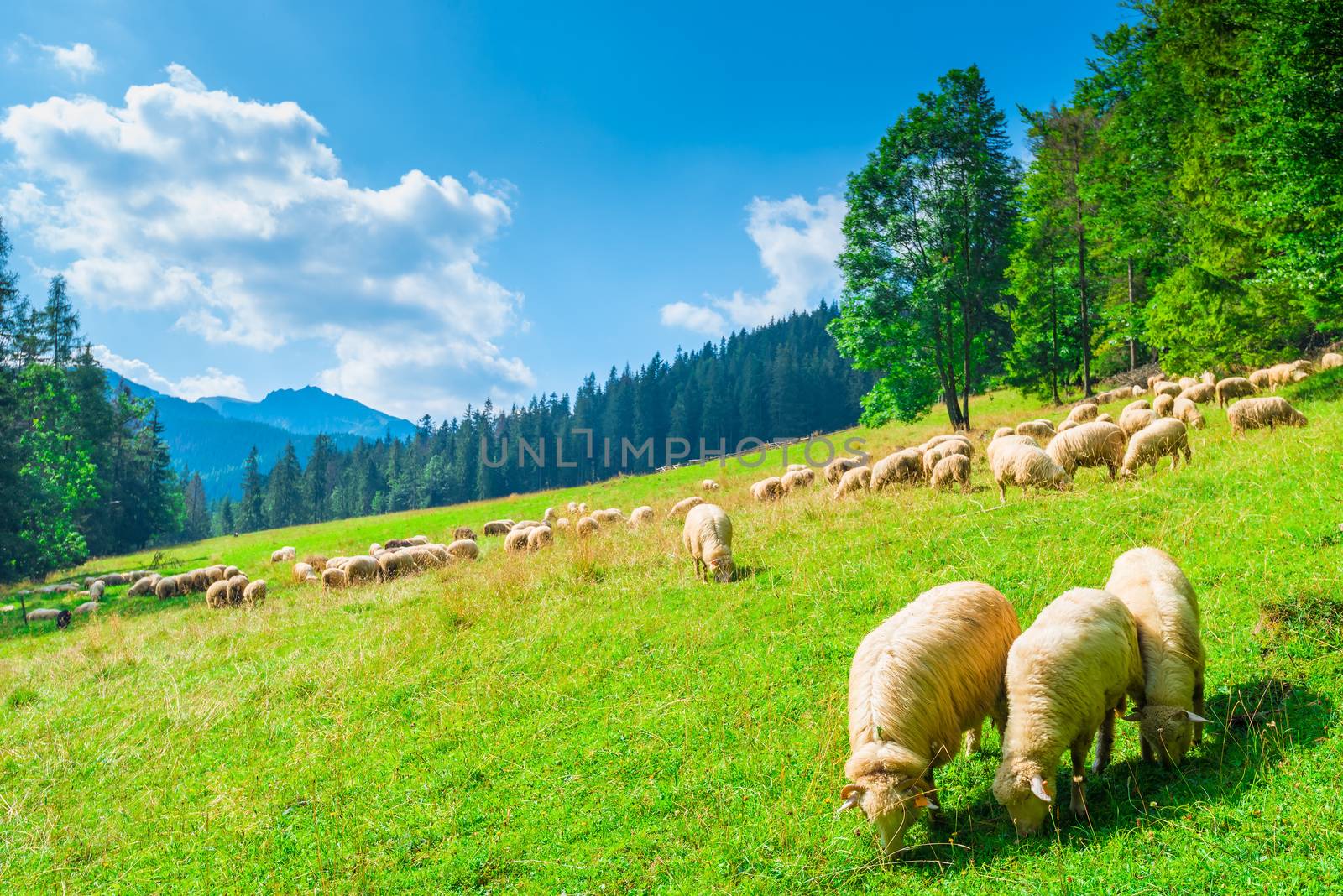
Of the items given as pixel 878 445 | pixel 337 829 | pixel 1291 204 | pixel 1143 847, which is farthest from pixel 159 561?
pixel 1291 204

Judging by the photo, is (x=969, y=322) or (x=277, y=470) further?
(x=277, y=470)

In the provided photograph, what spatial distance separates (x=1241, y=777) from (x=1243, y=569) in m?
3.84

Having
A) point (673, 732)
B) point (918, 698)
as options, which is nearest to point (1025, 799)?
point (918, 698)

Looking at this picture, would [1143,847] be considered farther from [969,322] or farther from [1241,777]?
[969,322]

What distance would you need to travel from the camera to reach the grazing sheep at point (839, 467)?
20594 millimetres

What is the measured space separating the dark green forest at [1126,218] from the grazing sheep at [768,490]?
41.5 feet

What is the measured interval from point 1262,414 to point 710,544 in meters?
13.1

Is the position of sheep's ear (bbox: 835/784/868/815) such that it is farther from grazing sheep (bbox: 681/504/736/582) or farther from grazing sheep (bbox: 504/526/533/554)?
grazing sheep (bbox: 504/526/533/554)

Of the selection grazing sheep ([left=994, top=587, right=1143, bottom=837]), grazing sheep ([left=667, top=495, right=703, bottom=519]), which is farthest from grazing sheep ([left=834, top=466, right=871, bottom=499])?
grazing sheep ([left=994, top=587, right=1143, bottom=837])

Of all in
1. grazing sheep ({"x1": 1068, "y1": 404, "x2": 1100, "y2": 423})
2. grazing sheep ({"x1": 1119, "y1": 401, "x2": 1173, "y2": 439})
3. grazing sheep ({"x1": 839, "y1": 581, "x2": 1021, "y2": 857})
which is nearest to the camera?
grazing sheep ({"x1": 839, "y1": 581, "x2": 1021, "y2": 857})

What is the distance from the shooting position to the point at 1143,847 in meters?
3.79

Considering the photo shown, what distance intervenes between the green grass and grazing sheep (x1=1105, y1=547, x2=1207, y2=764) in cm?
22

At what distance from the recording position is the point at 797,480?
20.7 meters

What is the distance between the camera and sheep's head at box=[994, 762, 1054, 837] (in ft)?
13.5
